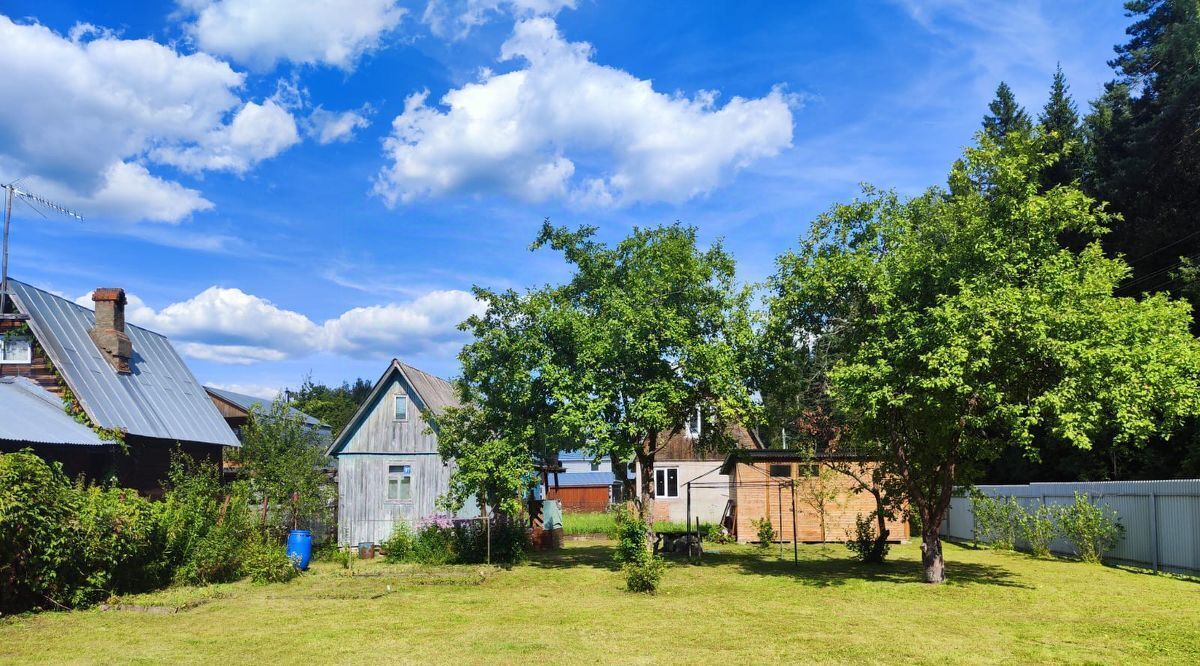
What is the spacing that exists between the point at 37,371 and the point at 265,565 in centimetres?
915

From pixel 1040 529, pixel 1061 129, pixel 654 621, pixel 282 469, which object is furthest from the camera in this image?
pixel 1061 129

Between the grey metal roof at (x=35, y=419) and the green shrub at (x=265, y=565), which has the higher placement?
the grey metal roof at (x=35, y=419)

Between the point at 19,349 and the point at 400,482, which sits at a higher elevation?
the point at 19,349

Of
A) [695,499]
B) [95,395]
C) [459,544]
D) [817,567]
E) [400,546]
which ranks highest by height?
[95,395]

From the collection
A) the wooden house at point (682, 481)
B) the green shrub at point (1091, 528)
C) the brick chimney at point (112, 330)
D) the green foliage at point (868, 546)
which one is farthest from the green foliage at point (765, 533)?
the brick chimney at point (112, 330)

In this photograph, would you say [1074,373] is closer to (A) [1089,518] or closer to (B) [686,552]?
(A) [1089,518]

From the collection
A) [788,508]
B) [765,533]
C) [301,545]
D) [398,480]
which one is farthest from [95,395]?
[788,508]

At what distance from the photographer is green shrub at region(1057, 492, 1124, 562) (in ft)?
76.5

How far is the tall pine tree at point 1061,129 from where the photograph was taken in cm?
4003

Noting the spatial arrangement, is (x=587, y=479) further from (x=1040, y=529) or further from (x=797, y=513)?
(x=1040, y=529)

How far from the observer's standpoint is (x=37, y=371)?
23.7 m

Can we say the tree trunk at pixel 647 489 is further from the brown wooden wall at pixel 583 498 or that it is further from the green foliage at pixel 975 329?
the brown wooden wall at pixel 583 498

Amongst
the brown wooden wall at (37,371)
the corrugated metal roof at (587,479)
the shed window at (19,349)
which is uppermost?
the shed window at (19,349)

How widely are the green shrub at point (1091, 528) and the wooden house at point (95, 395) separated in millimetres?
25645
